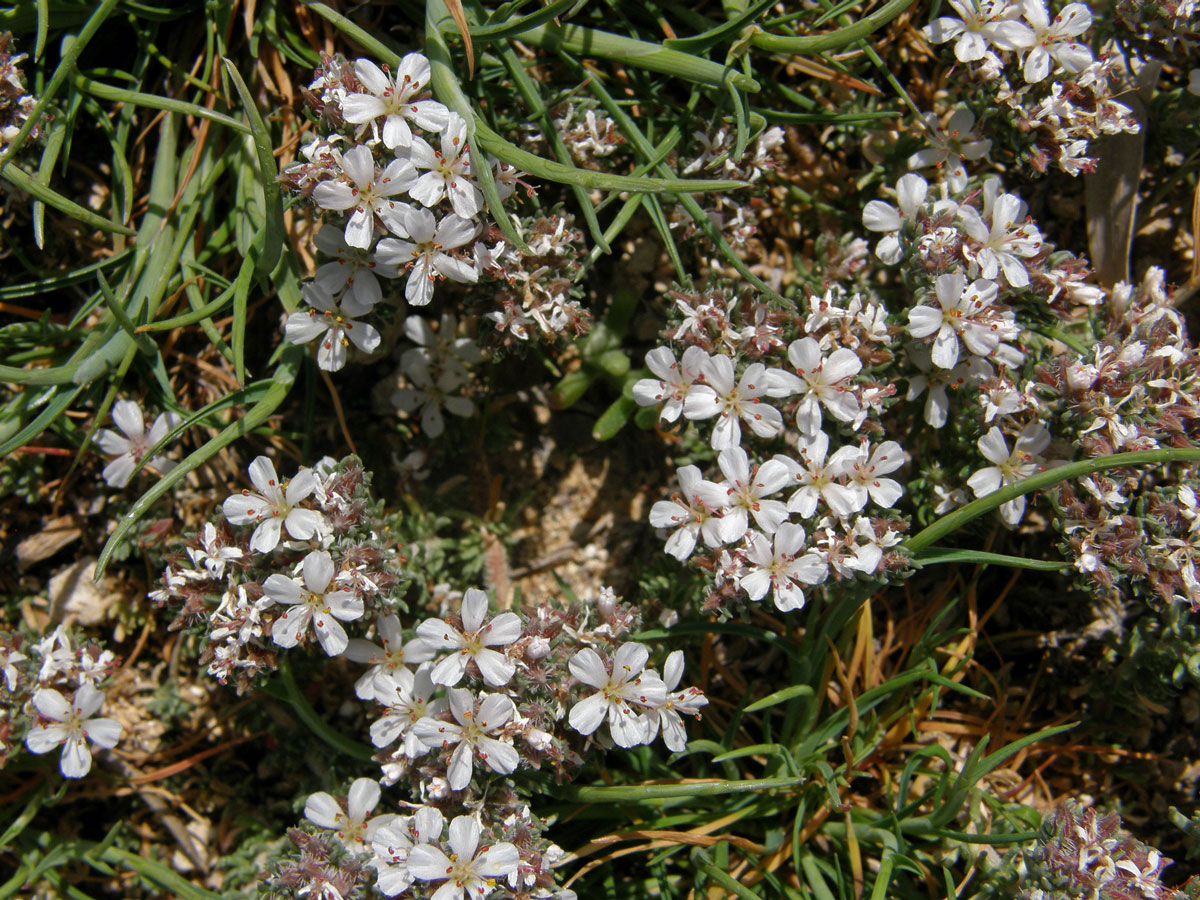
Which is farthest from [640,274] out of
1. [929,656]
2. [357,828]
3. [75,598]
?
[75,598]

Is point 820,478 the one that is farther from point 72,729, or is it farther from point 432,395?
point 72,729

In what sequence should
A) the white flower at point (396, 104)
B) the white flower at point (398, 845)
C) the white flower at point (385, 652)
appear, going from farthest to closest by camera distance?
the white flower at point (385, 652) → the white flower at point (398, 845) → the white flower at point (396, 104)

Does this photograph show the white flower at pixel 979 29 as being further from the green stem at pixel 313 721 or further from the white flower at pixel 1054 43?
the green stem at pixel 313 721

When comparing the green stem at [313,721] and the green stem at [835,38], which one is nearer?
the green stem at [835,38]

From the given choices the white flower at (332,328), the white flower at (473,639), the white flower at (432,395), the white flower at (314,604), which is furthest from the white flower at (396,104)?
the white flower at (473,639)

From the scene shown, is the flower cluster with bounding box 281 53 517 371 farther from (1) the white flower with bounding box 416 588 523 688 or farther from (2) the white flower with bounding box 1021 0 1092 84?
(2) the white flower with bounding box 1021 0 1092 84

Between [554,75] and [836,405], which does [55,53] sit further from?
[836,405]
